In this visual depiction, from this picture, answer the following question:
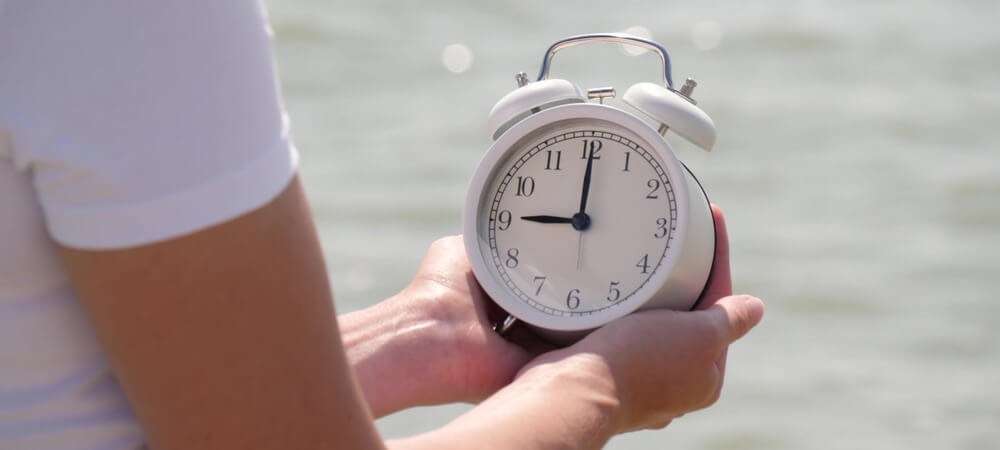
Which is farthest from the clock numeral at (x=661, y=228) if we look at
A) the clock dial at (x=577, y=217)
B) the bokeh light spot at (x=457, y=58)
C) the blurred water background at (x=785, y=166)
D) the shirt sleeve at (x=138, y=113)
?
the bokeh light spot at (x=457, y=58)

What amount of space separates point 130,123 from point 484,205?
83 cm

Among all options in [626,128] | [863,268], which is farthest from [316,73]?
[626,128]

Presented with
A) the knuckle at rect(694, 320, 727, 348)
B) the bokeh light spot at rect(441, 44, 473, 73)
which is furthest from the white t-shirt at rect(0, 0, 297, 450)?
the bokeh light spot at rect(441, 44, 473, 73)

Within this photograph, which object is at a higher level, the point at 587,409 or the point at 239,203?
the point at 239,203

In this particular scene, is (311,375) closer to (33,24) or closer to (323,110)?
(33,24)

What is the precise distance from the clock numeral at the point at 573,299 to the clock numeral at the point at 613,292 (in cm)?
3

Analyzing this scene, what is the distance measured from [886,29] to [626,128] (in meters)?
5.25

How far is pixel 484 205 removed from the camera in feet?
5.20

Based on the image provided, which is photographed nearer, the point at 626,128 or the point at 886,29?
the point at 626,128

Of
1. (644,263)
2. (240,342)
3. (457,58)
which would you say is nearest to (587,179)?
(644,263)

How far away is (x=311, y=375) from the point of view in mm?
879

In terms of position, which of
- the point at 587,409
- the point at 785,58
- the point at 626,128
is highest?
the point at 626,128

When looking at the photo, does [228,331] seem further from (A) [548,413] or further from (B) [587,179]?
(B) [587,179]

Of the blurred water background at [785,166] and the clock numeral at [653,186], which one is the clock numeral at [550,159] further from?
the blurred water background at [785,166]
